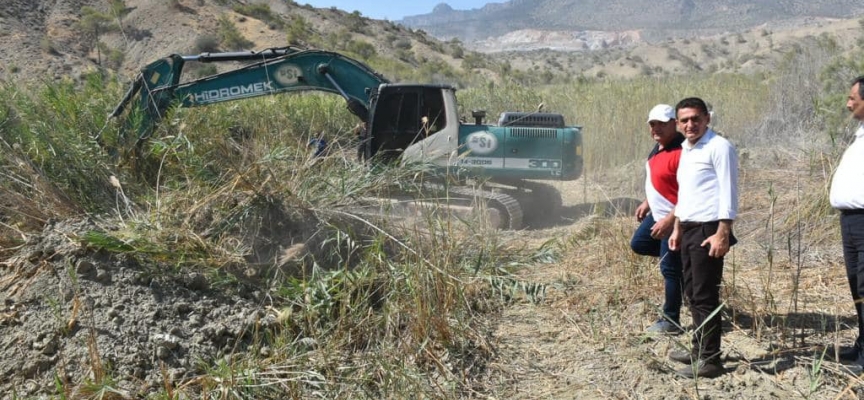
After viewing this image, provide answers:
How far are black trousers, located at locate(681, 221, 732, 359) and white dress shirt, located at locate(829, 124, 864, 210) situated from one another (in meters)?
0.62

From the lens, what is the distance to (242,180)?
4535 mm

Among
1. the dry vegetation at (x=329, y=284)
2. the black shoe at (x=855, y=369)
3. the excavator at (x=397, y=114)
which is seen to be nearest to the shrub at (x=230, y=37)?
the excavator at (x=397, y=114)

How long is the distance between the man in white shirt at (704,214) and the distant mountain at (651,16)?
85.3 meters

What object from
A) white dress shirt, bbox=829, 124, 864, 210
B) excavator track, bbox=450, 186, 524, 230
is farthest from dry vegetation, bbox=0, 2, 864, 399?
excavator track, bbox=450, 186, 524, 230

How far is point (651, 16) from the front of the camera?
11512cm

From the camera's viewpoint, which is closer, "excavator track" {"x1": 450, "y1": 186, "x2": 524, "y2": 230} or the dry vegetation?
the dry vegetation

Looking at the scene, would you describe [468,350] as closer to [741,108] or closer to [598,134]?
[598,134]

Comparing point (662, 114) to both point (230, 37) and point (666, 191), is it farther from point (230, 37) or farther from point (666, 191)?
point (230, 37)

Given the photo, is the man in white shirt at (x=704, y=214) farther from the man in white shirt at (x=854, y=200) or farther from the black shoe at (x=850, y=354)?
the black shoe at (x=850, y=354)

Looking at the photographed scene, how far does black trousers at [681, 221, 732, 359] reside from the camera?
3.16 m

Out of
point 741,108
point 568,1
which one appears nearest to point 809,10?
point 568,1

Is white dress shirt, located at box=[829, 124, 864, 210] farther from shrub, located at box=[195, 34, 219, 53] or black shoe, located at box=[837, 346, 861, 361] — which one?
shrub, located at box=[195, 34, 219, 53]

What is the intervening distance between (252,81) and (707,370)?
17.3ft

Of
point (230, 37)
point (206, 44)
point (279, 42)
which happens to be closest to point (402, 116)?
point (206, 44)
